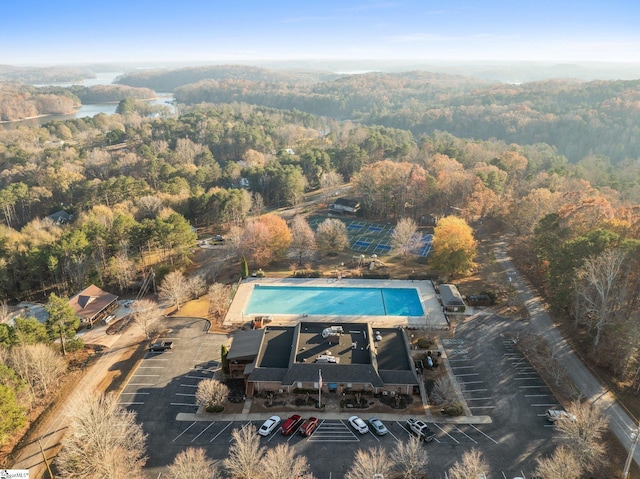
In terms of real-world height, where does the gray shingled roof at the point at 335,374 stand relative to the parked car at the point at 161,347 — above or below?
above

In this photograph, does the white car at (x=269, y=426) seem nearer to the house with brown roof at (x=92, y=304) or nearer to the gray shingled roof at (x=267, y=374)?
the gray shingled roof at (x=267, y=374)

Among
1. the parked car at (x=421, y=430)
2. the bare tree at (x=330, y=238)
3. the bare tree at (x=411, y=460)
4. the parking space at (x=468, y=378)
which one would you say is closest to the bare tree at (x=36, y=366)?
the bare tree at (x=411, y=460)

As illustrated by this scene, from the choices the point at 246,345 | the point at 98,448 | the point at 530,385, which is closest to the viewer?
the point at 98,448

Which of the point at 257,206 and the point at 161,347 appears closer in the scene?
the point at 161,347

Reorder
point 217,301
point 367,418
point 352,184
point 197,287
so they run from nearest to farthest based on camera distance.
→ point 367,418, point 217,301, point 197,287, point 352,184

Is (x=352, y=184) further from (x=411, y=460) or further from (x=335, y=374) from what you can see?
(x=411, y=460)

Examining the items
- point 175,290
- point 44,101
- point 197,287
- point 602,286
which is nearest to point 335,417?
point 175,290

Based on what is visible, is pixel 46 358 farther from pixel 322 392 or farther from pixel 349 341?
pixel 349 341

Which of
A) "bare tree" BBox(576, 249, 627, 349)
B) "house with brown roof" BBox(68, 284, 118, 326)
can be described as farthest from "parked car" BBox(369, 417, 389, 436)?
"house with brown roof" BBox(68, 284, 118, 326)
